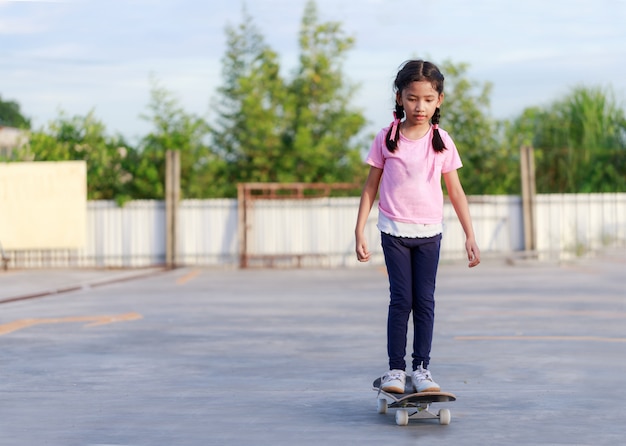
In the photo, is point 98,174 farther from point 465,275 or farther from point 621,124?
point 621,124

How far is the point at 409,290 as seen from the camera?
665 cm

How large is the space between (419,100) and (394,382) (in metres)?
1.51

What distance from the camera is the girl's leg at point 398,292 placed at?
21.7 ft

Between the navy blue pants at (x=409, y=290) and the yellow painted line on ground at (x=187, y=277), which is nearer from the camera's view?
the navy blue pants at (x=409, y=290)

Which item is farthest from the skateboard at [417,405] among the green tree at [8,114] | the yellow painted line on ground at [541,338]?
the green tree at [8,114]

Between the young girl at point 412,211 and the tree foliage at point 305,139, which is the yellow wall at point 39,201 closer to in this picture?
the tree foliage at point 305,139

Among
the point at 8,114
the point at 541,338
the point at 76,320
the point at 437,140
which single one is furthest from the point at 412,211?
the point at 8,114

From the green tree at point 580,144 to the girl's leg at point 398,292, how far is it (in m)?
27.5

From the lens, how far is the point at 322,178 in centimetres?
3522

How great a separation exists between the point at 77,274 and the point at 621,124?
56.4ft

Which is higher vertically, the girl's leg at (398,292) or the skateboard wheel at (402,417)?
the girl's leg at (398,292)

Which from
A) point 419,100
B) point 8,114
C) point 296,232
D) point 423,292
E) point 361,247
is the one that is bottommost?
point 423,292

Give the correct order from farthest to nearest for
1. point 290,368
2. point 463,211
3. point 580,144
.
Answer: point 580,144 < point 290,368 < point 463,211

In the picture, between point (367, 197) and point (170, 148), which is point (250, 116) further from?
point (367, 197)
